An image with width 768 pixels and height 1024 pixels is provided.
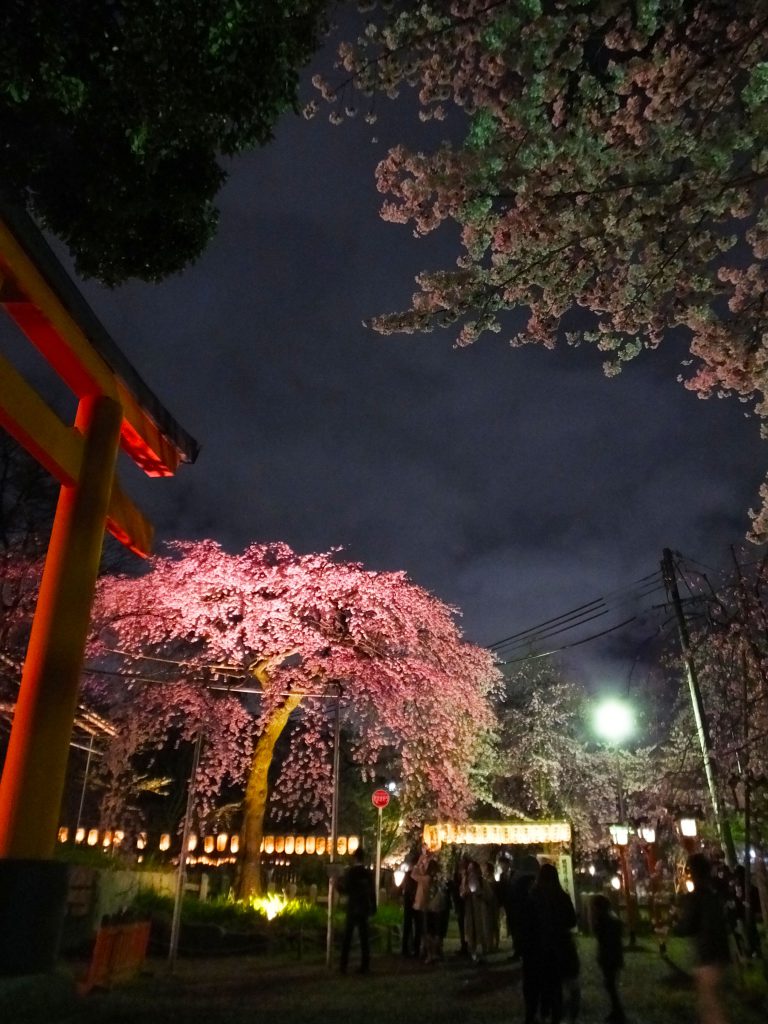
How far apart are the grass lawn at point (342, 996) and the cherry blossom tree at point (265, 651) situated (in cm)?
552

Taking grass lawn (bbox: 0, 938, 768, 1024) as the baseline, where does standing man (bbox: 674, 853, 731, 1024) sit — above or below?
above

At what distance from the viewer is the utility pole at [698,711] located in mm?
12922

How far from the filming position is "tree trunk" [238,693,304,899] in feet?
52.8

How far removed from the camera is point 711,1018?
5250 millimetres

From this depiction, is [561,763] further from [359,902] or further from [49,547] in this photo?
[49,547]

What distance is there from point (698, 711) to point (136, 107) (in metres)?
14.0

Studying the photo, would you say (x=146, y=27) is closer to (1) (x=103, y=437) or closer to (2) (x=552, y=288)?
(1) (x=103, y=437)

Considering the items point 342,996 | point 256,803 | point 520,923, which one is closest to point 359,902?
point 342,996

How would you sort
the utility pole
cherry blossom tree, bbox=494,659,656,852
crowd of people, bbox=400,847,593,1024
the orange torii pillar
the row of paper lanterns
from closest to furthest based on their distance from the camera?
the orange torii pillar → crowd of people, bbox=400,847,593,1024 → the utility pole → the row of paper lanterns → cherry blossom tree, bbox=494,659,656,852

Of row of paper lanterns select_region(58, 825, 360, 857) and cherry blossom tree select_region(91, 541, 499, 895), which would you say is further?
row of paper lanterns select_region(58, 825, 360, 857)

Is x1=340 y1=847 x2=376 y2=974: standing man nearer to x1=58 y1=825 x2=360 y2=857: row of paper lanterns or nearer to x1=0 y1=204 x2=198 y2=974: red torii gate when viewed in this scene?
x1=0 y1=204 x2=198 y2=974: red torii gate

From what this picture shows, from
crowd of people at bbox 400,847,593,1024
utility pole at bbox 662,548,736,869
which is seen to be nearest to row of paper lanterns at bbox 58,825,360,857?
crowd of people at bbox 400,847,593,1024

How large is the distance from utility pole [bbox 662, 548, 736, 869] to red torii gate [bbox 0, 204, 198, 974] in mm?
8767

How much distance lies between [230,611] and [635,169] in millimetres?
12347
